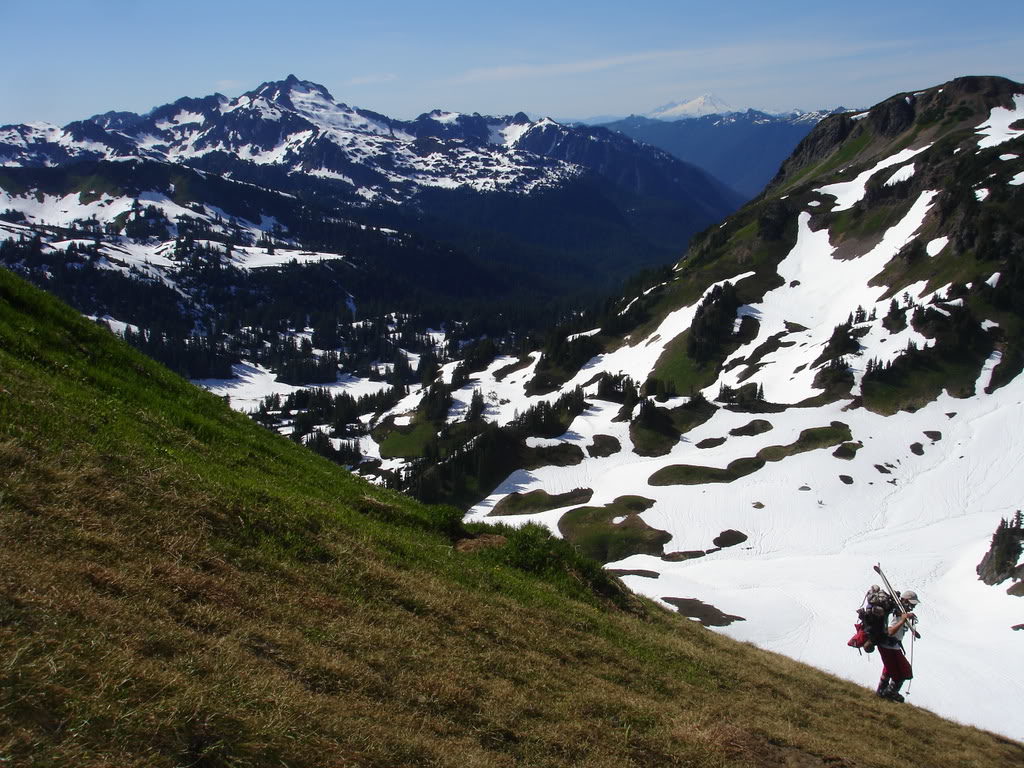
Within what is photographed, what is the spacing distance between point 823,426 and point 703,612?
6220 cm

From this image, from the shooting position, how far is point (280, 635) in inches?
375

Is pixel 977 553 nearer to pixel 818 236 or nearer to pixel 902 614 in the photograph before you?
pixel 902 614

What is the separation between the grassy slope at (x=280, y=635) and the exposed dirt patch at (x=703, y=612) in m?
53.4

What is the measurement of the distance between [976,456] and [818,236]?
95.2 meters

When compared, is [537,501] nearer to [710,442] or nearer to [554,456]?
[554,456]

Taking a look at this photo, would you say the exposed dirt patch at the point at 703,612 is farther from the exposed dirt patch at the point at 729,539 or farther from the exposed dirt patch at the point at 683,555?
the exposed dirt patch at the point at 729,539

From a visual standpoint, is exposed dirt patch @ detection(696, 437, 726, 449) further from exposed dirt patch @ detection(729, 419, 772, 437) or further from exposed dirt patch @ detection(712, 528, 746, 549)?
exposed dirt patch @ detection(712, 528, 746, 549)

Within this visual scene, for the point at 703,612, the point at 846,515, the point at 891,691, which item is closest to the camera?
the point at 891,691

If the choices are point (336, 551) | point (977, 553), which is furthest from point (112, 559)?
point (977, 553)

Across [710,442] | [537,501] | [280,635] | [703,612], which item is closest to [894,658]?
[280,635]

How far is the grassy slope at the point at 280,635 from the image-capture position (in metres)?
7.09

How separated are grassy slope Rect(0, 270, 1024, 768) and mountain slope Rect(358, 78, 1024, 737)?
5479 cm

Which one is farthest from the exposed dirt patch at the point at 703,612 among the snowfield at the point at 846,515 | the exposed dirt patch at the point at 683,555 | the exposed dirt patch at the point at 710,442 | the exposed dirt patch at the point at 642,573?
the exposed dirt patch at the point at 710,442

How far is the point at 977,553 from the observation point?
88.3 m
